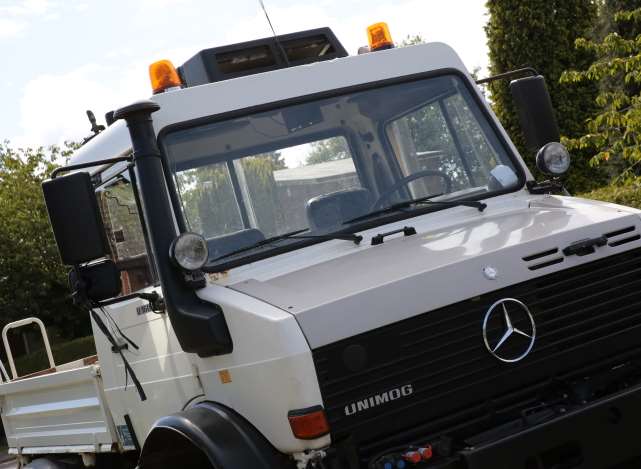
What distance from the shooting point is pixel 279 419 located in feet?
13.0

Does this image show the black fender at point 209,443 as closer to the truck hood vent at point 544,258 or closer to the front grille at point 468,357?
the front grille at point 468,357

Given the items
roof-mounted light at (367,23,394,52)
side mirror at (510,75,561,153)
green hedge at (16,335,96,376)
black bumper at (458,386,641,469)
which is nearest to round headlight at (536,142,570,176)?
side mirror at (510,75,561,153)

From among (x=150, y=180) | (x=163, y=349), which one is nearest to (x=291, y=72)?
(x=150, y=180)

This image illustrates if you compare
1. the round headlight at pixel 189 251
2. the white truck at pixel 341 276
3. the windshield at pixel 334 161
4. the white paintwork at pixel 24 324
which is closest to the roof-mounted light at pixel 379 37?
the white truck at pixel 341 276

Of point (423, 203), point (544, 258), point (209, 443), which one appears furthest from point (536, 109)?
point (209, 443)

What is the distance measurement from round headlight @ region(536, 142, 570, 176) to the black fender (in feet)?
7.37

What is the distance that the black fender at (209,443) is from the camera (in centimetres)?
393

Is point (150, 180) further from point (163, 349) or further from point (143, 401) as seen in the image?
point (143, 401)

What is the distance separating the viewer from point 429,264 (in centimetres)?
421

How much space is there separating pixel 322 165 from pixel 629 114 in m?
6.21

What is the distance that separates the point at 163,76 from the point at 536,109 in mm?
2036

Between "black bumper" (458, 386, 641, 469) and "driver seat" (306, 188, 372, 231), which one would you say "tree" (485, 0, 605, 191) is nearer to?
"driver seat" (306, 188, 372, 231)

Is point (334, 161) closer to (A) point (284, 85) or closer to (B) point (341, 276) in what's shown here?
(A) point (284, 85)

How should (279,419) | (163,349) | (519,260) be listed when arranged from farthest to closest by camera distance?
(163,349) → (519,260) → (279,419)
